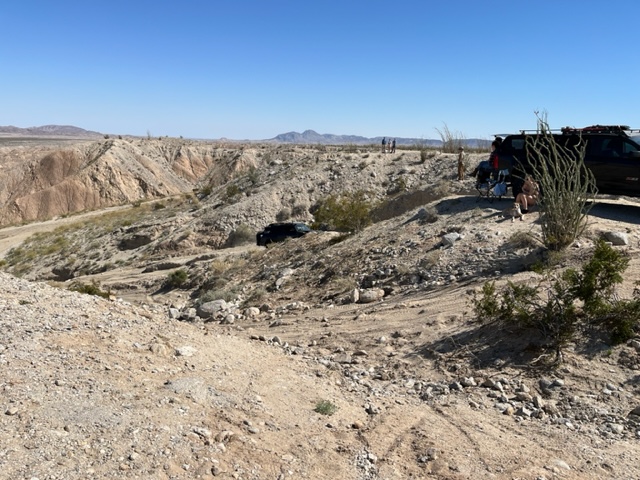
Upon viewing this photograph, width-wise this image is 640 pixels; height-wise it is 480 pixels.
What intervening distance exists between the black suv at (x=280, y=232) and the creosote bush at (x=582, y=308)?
14223 mm

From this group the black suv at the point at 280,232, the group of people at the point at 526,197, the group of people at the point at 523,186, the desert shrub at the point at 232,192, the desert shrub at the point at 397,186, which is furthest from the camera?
the desert shrub at the point at 232,192

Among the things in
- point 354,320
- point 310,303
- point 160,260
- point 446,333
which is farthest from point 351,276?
point 160,260

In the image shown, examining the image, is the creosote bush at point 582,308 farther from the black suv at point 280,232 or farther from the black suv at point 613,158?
the black suv at point 280,232

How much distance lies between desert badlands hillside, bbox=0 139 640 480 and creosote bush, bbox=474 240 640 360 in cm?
20

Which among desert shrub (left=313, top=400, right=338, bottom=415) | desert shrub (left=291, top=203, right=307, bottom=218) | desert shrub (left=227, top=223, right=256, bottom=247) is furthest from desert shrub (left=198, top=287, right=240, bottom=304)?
desert shrub (left=291, top=203, right=307, bottom=218)

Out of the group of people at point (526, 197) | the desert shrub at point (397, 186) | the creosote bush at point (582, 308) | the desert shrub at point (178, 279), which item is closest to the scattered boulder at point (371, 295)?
the creosote bush at point (582, 308)

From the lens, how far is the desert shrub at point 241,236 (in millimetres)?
27047

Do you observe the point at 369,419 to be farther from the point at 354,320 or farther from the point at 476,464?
the point at 354,320

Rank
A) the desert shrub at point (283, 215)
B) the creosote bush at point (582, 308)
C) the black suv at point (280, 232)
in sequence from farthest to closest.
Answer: the desert shrub at point (283, 215), the black suv at point (280, 232), the creosote bush at point (582, 308)

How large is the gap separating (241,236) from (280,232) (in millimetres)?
5233

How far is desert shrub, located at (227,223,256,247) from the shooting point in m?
27.0

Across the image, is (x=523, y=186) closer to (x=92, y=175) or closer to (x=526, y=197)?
(x=526, y=197)

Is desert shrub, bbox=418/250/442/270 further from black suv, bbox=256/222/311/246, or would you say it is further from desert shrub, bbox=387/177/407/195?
desert shrub, bbox=387/177/407/195

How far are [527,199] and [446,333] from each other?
5.68 m
